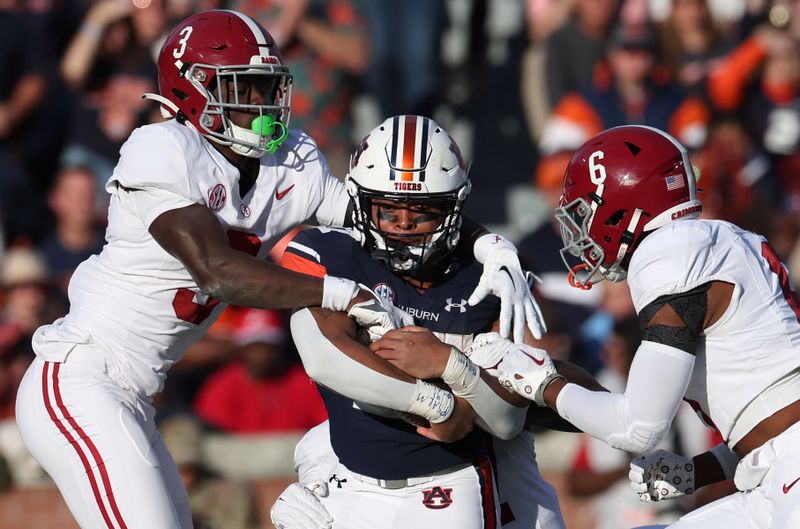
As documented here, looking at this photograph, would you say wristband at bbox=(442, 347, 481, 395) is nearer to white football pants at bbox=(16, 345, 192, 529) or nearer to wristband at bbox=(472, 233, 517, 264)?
wristband at bbox=(472, 233, 517, 264)

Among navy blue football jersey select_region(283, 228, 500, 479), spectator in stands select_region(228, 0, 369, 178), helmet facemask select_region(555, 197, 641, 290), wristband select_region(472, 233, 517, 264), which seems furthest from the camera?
spectator in stands select_region(228, 0, 369, 178)

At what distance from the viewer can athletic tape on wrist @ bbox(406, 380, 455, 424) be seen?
396 centimetres

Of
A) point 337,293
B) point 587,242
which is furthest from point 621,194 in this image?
point 337,293

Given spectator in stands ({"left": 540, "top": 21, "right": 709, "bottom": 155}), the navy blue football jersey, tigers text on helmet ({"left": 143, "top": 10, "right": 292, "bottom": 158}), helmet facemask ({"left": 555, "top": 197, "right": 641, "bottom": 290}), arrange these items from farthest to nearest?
spectator in stands ({"left": 540, "top": 21, "right": 709, "bottom": 155}) → tigers text on helmet ({"left": 143, "top": 10, "right": 292, "bottom": 158}) → the navy blue football jersey → helmet facemask ({"left": 555, "top": 197, "right": 641, "bottom": 290})

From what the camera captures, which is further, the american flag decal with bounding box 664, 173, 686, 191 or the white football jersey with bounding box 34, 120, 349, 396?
the white football jersey with bounding box 34, 120, 349, 396

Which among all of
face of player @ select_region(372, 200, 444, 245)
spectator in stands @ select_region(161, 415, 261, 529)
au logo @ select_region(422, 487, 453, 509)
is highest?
face of player @ select_region(372, 200, 444, 245)

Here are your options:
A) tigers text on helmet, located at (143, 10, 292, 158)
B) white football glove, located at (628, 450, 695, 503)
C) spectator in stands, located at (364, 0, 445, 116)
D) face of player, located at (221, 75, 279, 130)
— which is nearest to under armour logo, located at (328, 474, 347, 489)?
white football glove, located at (628, 450, 695, 503)

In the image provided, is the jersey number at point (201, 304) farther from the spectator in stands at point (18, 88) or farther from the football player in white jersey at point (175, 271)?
the spectator in stands at point (18, 88)

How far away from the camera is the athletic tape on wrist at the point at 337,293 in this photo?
397 centimetres

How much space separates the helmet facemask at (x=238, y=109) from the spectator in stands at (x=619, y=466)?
3.13 metres

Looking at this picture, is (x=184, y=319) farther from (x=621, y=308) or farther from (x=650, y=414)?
(x=621, y=308)

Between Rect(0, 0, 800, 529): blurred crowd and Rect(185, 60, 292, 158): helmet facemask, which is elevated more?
Rect(185, 60, 292, 158): helmet facemask

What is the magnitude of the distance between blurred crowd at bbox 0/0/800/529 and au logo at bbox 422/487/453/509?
2675 mm

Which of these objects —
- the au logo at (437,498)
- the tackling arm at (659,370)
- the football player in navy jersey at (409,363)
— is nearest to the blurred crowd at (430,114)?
the football player in navy jersey at (409,363)
